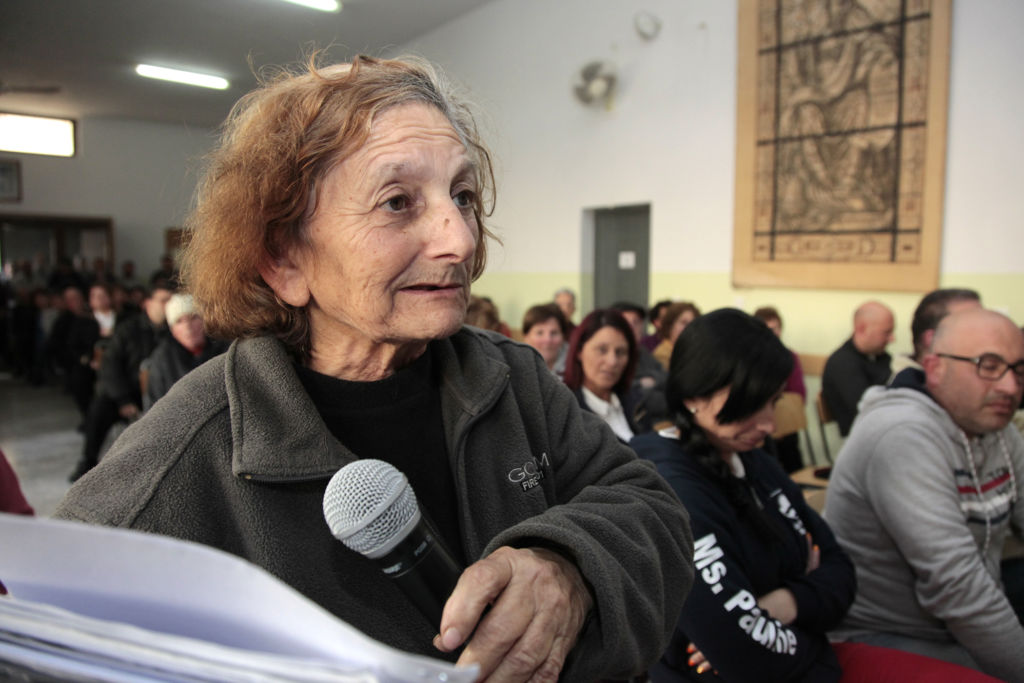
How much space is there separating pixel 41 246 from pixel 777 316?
1294cm

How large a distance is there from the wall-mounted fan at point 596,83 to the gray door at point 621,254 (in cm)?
117

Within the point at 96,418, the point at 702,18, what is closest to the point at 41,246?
→ the point at 96,418

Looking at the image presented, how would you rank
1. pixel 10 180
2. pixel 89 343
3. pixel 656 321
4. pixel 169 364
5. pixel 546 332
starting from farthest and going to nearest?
pixel 10 180
pixel 89 343
pixel 656 321
pixel 546 332
pixel 169 364

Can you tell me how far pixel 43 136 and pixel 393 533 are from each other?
14.7 m

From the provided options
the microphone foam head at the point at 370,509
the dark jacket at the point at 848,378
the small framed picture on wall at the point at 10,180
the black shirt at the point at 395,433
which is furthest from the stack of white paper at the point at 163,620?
the small framed picture on wall at the point at 10,180

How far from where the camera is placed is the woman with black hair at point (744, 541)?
1466mm

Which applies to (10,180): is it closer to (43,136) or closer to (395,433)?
(43,136)

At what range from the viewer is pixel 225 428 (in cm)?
83

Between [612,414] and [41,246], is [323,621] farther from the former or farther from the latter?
[41,246]

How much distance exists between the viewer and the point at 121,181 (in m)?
12.7

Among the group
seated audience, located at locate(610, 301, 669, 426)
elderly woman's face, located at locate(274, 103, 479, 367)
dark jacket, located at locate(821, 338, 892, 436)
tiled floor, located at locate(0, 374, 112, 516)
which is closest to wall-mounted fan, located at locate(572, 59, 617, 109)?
seated audience, located at locate(610, 301, 669, 426)

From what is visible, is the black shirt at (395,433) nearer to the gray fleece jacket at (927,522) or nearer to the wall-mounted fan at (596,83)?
the gray fleece jacket at (927,522)

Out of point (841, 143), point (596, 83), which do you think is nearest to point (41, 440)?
point (596, 83)

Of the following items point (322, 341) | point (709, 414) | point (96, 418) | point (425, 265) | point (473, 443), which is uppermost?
point (425, 265)
